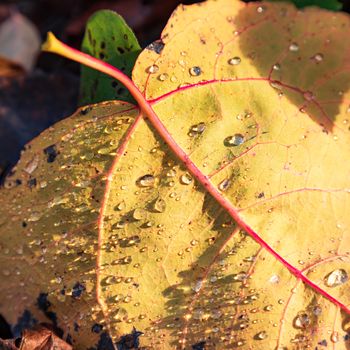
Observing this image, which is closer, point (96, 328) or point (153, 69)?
point (153, 69)

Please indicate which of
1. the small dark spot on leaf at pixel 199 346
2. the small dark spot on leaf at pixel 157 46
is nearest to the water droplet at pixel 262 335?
the small dark spot on leaf at pixel 199 346

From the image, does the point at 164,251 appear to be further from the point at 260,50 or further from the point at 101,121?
the point at 260,50

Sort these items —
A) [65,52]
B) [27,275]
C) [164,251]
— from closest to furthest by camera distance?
[65,52] → [164,251] → [27,275]

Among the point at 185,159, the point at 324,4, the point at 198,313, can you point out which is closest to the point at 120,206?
the point at 185,159

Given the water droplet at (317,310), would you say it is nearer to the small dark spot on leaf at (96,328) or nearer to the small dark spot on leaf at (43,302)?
the small dark spot on leaf at (96,328)

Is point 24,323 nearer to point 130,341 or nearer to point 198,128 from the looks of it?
point 130,341

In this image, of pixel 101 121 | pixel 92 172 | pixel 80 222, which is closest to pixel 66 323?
pixel 80 222
